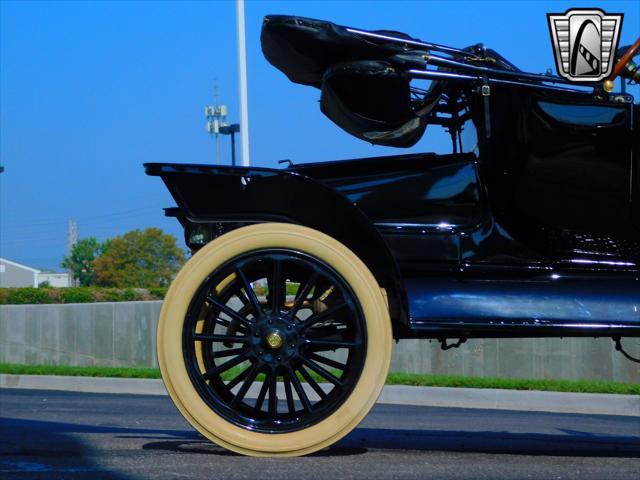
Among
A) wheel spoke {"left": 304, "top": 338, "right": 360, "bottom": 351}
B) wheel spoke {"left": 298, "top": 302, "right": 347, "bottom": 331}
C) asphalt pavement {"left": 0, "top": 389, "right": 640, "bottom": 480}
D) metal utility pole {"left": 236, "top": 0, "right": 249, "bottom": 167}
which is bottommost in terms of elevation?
asphalt pavement {"left": 0, "top": 389, "right": 640, "bottom": 480}

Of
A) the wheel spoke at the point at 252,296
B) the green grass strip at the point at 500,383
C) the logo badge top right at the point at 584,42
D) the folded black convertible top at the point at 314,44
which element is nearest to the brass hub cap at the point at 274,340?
the wheel spoke at the point at 252,296

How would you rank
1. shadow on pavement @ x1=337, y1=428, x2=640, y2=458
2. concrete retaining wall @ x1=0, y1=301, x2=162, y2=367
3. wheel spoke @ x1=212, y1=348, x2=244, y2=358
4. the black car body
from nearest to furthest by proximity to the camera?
wheel spoke @ x1=212, y1=348, x2=244, y2=358
the black car body
shadow on pavement @ x1=337, y1=428, x2=640, y2=458
concrete retaining wall @ x1=0, y1=301, x2=162, y2=367

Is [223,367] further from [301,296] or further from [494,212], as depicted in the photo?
[494,212]

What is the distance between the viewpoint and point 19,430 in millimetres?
5605

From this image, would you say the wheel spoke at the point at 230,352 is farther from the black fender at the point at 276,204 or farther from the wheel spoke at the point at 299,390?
the black fender at the point at 276,204

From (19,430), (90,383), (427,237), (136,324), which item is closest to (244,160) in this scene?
(136,324)

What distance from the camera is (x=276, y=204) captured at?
162 inches

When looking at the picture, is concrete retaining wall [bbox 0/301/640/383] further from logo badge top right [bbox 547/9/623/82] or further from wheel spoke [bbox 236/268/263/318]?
wheel spoke [bbox 236/268/263/318]

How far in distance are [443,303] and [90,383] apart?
465 inches

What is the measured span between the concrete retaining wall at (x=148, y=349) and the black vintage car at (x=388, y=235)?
8.98m

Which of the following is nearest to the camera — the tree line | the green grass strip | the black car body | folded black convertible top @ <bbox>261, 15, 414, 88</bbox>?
the black car body

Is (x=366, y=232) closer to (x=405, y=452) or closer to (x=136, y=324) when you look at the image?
(x=405, y=452)

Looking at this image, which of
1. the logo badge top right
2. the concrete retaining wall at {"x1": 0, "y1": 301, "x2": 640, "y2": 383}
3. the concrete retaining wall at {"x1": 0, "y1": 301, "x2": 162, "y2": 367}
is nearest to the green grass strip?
the concrete retaining wall at {"x1": 0, "y1": 301, "x2": 640, "y2": 383}

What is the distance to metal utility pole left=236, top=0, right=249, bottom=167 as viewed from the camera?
19.6 meters
